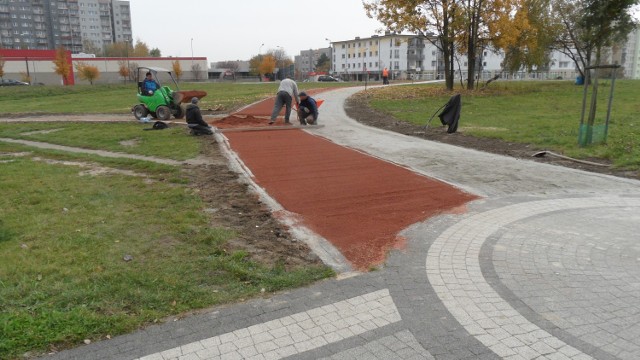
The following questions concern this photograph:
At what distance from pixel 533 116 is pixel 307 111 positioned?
9.66 metres

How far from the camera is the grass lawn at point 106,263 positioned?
385cm

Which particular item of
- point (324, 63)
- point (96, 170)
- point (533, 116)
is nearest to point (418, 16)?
point (533, 116)

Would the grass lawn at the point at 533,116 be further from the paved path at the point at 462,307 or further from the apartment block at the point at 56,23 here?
the apartment block at the point at 56,23

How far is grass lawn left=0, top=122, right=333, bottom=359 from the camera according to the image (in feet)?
12.6

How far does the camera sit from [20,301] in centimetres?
410

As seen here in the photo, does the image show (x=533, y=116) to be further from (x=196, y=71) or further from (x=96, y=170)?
(x=196, y=71)

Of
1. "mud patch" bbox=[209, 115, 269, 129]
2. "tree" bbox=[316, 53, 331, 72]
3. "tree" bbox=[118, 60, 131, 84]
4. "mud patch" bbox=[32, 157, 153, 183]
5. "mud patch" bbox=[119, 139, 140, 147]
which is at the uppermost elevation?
"tree" bbox=[316, 53, 331, 72]

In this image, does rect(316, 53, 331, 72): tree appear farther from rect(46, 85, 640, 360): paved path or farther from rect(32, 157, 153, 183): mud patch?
rect(46, 85, 640, 360): paved path

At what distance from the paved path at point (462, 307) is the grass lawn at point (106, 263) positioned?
28cm

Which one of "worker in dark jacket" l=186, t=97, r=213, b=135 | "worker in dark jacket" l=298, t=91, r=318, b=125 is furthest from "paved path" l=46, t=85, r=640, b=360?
"worker in dark jacket" l=298, t=91, r=318, b=125

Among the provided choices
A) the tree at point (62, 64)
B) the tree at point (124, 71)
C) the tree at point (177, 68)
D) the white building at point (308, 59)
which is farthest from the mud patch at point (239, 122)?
the white building at point (308, 59)

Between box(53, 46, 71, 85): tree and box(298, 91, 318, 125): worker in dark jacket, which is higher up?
box(53, 46, 71, 85): tree

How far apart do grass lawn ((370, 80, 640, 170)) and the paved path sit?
5595 mm

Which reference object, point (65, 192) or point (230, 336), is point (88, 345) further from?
point (65, 192)
